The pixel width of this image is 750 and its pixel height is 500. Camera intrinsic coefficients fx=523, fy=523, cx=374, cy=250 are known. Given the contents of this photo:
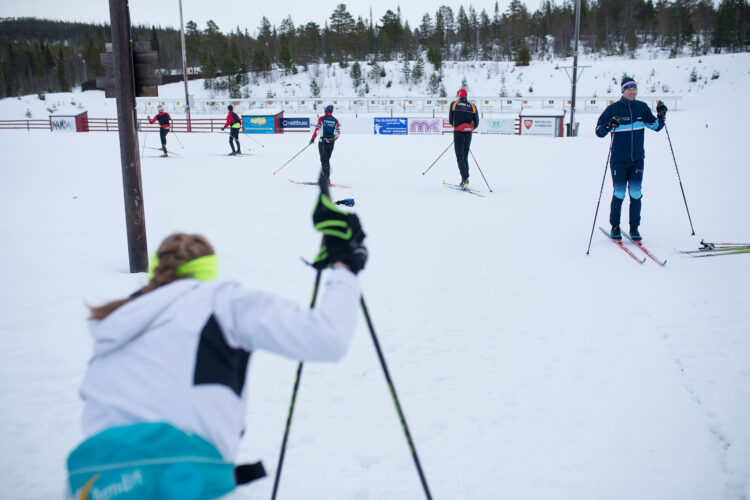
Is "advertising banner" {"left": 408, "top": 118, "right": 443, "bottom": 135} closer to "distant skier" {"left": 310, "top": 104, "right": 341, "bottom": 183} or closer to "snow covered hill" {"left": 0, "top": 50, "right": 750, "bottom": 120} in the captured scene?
"distant skier" {"left": 310, "top": 104, "right": 341, "bottom": 183}

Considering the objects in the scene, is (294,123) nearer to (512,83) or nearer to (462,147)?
(462,147)

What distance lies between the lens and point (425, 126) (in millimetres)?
27656

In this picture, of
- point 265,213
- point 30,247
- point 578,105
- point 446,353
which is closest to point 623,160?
point 446,353

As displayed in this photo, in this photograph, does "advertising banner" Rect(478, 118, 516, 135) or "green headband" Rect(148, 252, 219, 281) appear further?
"advertising banner" Rect(478, 118, 516, 135)

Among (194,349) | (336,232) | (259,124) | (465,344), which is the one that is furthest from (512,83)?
(194,349)

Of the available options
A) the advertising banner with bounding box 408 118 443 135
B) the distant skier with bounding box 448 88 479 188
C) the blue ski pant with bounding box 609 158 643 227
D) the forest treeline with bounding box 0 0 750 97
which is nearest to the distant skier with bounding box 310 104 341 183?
the distant skier with bounding box 448 88 479 188

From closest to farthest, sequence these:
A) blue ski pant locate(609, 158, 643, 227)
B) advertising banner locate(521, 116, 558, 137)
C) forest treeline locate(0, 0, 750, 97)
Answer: blue ski pant locate(609, 158, 643, 227), advertising banner locate(521, 116, 558, 137), forest treeline locate(0, 0, 750, 97)

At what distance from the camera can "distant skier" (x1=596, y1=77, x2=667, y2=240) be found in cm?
643

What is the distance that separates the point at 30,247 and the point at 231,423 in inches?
270

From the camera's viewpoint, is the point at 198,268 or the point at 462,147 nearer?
the point at 198,268

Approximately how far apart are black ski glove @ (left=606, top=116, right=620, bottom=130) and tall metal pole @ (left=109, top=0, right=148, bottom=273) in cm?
550

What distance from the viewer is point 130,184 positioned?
5656 mm

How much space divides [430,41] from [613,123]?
271ft

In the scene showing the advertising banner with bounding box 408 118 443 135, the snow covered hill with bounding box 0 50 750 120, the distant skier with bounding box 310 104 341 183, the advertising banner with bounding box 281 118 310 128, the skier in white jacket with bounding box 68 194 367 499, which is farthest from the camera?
the snow covered hill with bounding box 0 50 750 120
